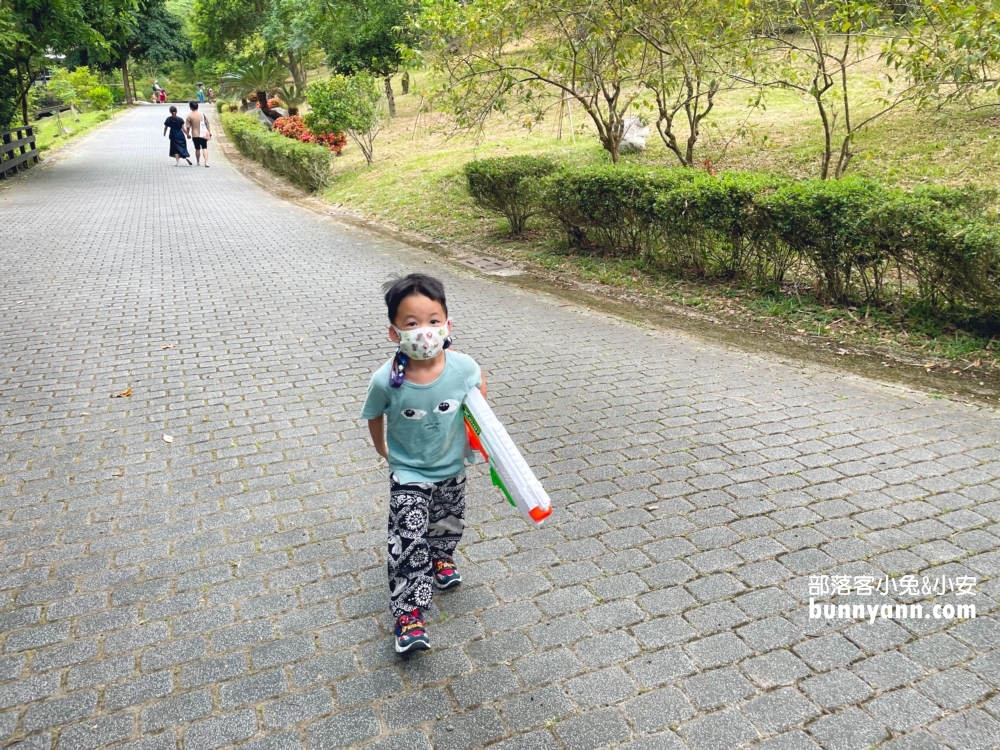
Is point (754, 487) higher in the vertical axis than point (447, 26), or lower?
lower

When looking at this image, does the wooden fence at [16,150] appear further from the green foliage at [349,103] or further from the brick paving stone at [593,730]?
the brick paving stone at [593,730]

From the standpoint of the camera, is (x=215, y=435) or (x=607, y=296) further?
(x=607, y=296)

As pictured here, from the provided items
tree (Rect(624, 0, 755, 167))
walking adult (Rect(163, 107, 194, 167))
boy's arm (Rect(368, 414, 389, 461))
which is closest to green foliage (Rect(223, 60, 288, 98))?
walking adult (Rect(163, 107, 194, 167))

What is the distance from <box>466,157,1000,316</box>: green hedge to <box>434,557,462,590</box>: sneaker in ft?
16.6

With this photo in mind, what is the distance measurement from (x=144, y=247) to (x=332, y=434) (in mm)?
8217

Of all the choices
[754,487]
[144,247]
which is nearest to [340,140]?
[144,247]

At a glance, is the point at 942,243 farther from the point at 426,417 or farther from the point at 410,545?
the point at 410,545

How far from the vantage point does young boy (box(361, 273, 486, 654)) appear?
2.87 metres

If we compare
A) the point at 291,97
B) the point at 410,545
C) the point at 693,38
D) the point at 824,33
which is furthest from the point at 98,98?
the point at 410,545

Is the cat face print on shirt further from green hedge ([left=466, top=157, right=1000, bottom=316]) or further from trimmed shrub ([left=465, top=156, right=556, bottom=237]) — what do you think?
trimmed shrub ([left=465, top=156, right=556, bottom=237])

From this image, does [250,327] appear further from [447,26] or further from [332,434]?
[447,26]

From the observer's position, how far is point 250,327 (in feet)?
25.1

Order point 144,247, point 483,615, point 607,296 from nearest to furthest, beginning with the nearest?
1. point 483,615
2. point 607,296
3. point 144,247

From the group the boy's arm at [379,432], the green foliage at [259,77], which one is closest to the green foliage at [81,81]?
the green foliage at [259,77]
